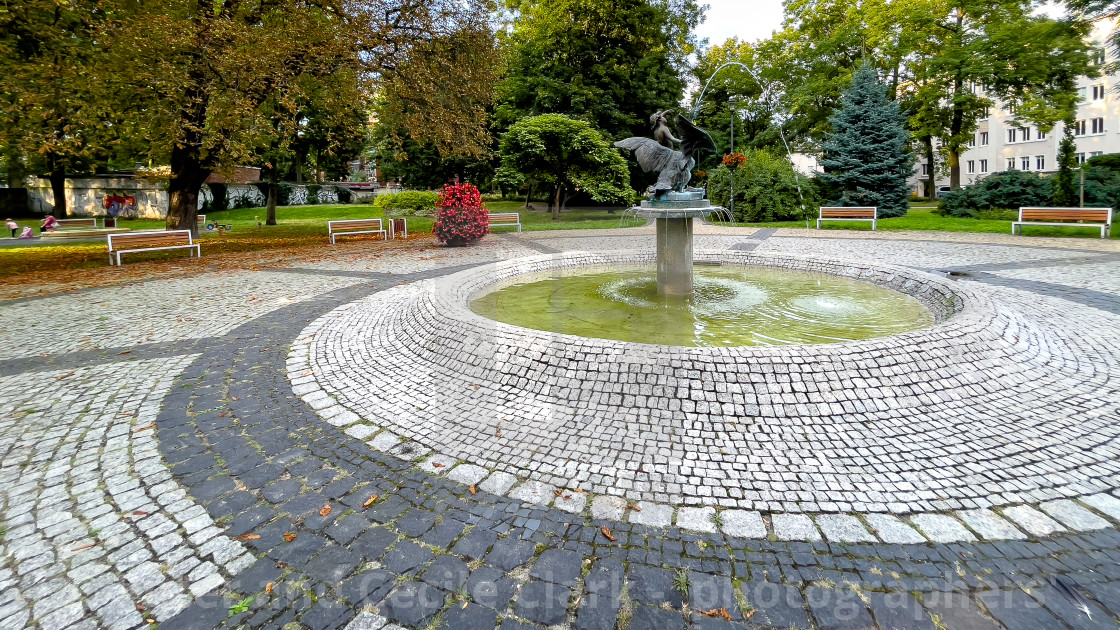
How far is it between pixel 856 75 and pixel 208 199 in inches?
1616

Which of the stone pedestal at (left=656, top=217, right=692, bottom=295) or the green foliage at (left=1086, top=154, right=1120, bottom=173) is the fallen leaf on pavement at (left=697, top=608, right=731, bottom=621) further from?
the green foliage at (left=1086, top=154, right=1120, bottom=173)

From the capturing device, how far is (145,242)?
15.4 meters

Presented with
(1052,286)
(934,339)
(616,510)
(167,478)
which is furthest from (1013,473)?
(1052,286)

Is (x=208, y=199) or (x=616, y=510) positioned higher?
(x=208, y=199)

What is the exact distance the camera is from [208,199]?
38.8 metres

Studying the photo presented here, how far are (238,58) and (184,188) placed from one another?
6.56m

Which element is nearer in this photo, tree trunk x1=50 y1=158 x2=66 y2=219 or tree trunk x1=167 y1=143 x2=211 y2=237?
tree trunk x1=167 y1=143 x2=211 y2=237

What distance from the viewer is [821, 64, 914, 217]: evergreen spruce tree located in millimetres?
24578

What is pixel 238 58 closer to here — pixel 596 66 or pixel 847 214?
pixel 847 214

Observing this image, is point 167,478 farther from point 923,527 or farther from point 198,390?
point 923,527

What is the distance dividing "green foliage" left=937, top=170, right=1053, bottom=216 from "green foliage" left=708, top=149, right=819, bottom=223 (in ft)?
18.6

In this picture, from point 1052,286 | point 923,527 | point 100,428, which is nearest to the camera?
point 923,527

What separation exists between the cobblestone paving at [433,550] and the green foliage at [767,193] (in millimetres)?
22423

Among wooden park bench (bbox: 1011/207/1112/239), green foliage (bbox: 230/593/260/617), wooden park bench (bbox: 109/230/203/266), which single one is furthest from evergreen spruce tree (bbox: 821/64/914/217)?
green foliage (bbox: 230/593/260/617)
